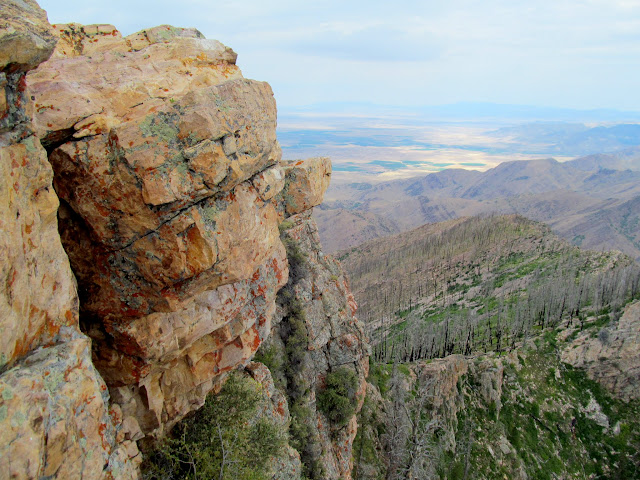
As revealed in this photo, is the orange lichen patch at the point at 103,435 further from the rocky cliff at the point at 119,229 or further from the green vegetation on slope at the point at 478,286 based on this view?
the green vegetation on slope at the point at 478,286

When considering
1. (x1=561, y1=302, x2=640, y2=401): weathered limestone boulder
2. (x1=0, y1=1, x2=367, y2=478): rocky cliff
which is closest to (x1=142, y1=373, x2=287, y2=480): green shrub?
(x1=0, y1=1, x2=367, y2=478): rocky cliff

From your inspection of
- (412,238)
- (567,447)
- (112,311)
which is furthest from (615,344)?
(412,238)

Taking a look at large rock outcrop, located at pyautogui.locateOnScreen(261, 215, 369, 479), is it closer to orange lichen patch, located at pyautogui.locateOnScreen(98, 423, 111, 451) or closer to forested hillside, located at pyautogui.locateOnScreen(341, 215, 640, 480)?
forested hillside, located at pyautogui.locateOnScreen(341, 215, 640, 480)

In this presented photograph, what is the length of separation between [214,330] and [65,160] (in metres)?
9.82

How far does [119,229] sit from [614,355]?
285ft

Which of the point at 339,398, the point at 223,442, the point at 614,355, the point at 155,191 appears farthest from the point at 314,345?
the point at 614,355

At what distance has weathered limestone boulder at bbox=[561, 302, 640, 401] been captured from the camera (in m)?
69.8

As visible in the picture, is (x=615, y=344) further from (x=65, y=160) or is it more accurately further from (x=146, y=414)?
(x=65, y=160)

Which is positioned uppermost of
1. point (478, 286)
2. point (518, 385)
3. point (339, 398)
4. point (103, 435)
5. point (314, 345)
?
point (103, 435)

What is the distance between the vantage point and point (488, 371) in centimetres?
6675

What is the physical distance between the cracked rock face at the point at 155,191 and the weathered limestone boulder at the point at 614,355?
78.4 meters

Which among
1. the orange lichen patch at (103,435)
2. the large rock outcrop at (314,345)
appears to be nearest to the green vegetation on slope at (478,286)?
the large rock outcrop at (314,345)

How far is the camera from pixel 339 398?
115 ft

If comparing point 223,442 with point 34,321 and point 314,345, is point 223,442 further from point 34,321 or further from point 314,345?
point 314,345
